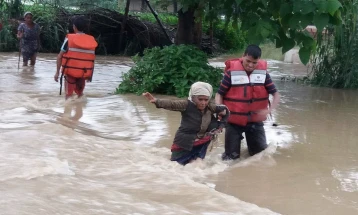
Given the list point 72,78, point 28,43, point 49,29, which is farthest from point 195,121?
point 49,29

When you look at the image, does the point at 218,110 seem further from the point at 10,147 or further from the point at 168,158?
the point at 10,147

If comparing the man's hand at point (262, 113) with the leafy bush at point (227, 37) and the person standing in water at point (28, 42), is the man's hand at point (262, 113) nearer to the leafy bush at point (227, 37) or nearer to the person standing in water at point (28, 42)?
the person standing in water at point (28, 42)

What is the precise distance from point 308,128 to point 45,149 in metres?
4.03

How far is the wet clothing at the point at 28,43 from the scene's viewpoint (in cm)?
1673

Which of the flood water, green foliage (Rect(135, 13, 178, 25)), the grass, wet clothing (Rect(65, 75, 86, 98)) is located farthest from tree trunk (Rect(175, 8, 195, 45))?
green foliage (Rect(135, 13, 178, 25))

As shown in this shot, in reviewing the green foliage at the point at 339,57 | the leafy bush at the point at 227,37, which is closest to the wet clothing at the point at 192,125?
the green foliage at the point at 339,57

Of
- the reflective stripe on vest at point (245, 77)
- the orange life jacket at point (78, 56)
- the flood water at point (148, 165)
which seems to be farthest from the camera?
the orange life jacket at point (78, 56)

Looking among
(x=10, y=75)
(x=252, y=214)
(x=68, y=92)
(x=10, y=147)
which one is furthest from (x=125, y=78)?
(x=252, y=214)

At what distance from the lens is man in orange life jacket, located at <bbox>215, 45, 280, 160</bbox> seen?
280 inches

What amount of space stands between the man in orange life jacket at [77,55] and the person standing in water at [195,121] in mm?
3918

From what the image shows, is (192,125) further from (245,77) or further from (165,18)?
(165,18)

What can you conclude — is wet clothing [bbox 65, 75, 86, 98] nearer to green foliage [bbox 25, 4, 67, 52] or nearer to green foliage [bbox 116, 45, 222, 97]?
A: green foliage [bbox 116, 45, 222, 97]

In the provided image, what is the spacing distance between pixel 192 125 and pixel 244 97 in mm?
776

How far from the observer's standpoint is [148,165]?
6871 mm
